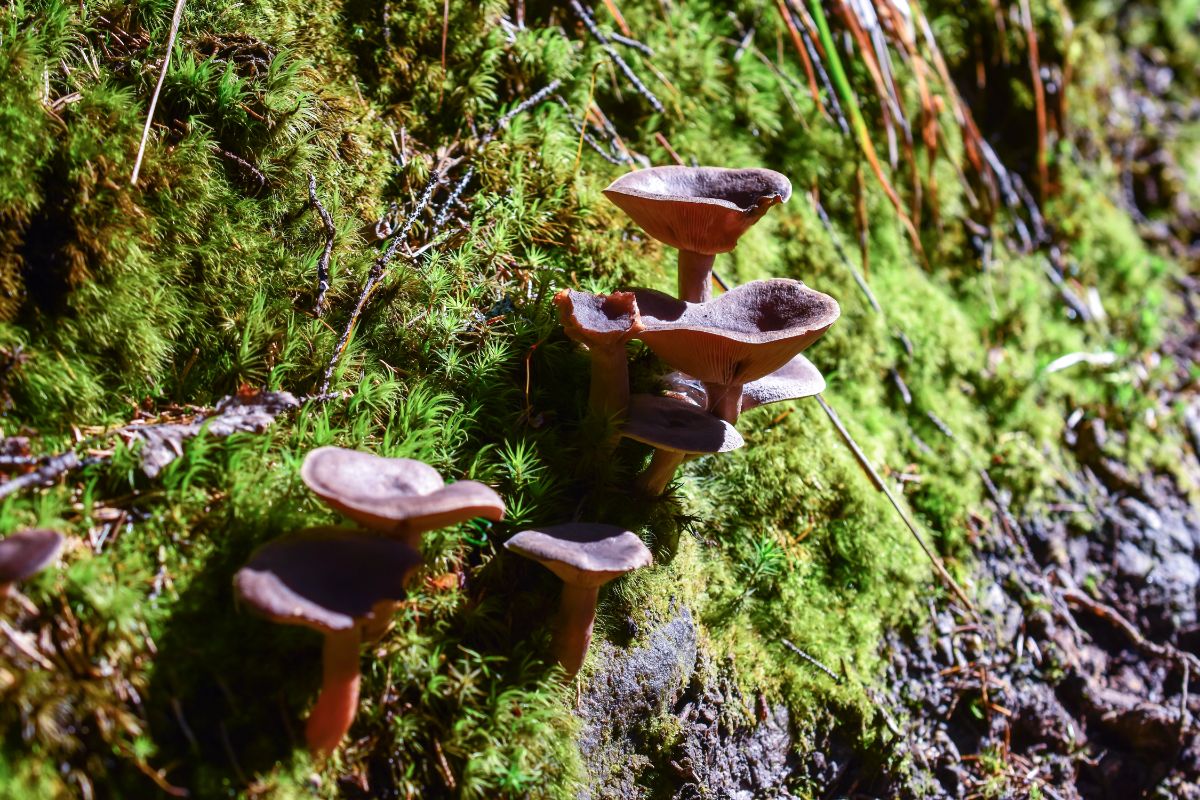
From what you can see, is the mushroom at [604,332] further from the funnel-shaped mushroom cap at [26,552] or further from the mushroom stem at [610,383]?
the funnel-shaped mushroom cap at [26,552]

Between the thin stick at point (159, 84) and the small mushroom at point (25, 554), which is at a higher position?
the thin stick at point (159, 84)

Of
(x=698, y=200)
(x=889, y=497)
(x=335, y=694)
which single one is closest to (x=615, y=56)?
(x=698, y=200)

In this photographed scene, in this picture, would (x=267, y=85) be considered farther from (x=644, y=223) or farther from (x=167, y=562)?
(x=167, y=562)

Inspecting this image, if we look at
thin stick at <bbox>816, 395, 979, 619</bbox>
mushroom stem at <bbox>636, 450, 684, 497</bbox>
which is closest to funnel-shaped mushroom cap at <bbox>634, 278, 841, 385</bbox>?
mushroom stem at <bbox>636, 450, 684, 497</bbox>

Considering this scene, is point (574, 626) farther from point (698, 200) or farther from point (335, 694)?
point (698, 200)

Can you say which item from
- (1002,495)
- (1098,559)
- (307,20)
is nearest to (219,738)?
(307,20)

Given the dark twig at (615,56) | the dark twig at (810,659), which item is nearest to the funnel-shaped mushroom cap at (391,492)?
the dark twig at (810,659)
